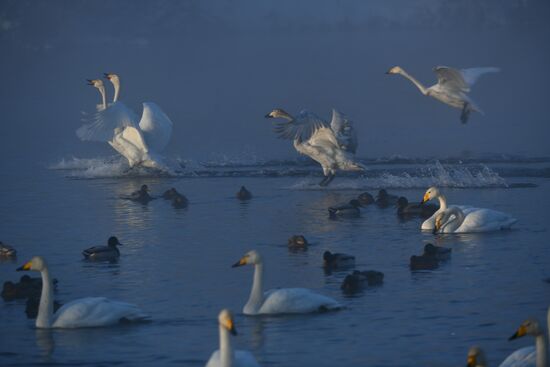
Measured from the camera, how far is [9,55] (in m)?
65.8

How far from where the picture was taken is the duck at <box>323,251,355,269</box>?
1611cm

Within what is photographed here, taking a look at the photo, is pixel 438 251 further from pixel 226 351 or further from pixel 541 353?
pixel 226 351

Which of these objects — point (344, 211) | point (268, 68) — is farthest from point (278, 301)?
point (268, 68)

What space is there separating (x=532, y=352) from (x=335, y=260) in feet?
18.4

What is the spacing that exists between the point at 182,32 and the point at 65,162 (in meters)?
48.7

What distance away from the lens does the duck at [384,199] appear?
21.0 metres

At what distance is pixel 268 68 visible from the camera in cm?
5391

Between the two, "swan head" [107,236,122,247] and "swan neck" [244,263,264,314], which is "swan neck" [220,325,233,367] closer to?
"swan neck" [244,263,264,314]

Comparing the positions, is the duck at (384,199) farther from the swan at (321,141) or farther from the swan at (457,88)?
the swan at (321,141)

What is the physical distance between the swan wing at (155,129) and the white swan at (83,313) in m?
13.0

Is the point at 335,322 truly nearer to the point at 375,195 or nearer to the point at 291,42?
the point at 375,195

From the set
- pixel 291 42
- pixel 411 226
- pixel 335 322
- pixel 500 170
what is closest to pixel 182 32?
pixel 291 42

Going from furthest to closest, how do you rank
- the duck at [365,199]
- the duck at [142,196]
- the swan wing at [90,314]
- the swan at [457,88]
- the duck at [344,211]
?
the swan at [457,88]
the duck at [142,196]
the duck at [365,199]
the duck at [344,211]
the swan wing at [90,314]

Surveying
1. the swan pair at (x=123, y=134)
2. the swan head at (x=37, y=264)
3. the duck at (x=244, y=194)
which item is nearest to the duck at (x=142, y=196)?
the duck at (x=244, y=194)
